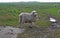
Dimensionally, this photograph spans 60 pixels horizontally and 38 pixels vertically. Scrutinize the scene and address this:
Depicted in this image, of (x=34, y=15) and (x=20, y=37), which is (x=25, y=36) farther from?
(x=34, y=15)

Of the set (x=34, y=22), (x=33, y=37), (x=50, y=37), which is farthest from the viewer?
(x=34, y=22)

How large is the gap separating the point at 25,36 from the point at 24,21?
7224mm

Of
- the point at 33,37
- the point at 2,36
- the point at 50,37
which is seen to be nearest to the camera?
the point at 50,37

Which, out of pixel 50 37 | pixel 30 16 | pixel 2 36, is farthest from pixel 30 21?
pixel 50 37

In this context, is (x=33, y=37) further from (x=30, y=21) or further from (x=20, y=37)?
(x=30, y=21)

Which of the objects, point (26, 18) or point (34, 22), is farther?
point (34, 22)

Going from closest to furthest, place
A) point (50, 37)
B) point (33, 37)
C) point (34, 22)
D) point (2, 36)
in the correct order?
point (50, 37) < point (33, 37) < point (2, 36) < point (34, 22)

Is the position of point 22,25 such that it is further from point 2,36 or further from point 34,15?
point 2,36

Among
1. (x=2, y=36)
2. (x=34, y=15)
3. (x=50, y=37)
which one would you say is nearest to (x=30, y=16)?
(x=34, y=15)

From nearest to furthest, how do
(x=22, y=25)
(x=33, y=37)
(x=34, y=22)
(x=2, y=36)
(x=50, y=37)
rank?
(x=50, y=37) < (x=33, y=37) < (x=2, y=36) < (x=22, y=25) < (x=34, y=22)

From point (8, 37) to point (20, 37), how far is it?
3.00 feet

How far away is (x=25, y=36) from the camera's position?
15562mm

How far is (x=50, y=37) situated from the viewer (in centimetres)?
1398

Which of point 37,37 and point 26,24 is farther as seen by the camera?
point 26,24
